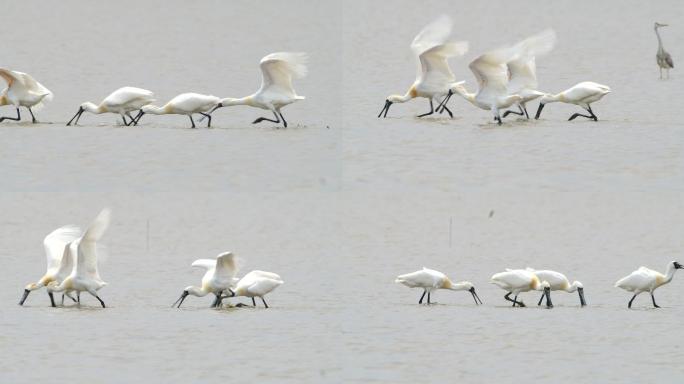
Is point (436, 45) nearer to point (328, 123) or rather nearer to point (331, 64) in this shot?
point (328, 123)

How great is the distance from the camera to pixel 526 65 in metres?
19.5

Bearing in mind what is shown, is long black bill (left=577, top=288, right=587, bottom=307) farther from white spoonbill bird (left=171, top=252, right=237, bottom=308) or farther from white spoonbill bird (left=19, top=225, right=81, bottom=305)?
white spoonbill bird (left=19, top=225, right=81, bottom=305)

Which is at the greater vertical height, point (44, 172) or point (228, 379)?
point (44, 172)

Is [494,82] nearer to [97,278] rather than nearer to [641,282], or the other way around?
[641,282]

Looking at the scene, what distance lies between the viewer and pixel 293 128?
19.7 meters

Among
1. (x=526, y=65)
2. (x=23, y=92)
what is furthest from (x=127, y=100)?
(x=526, y=65)

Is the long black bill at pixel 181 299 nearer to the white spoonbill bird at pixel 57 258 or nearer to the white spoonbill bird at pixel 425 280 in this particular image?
the white spoonbill bird at pixel 57 258

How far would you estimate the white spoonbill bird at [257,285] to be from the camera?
1798 centimetres

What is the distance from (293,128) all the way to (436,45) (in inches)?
70.4

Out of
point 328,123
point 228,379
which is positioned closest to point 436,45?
point 328,123

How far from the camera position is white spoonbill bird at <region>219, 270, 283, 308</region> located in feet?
59.0

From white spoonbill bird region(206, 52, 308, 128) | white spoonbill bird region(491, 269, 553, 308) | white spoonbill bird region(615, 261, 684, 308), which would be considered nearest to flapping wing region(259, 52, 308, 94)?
white spoonbill bird region(206, 52, 308, 128)

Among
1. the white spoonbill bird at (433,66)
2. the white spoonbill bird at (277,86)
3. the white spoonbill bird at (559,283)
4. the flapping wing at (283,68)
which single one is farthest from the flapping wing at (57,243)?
the white spoonbill bird at (559,283)

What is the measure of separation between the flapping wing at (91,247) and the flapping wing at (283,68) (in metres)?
2.36
